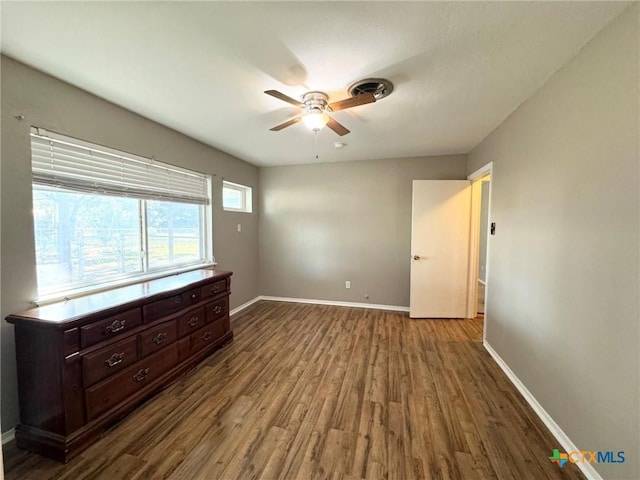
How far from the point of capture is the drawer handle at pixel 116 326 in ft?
6.02

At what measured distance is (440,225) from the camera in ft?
12.8

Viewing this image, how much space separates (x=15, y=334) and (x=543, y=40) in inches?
141

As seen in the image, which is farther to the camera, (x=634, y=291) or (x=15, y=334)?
(x=15, y=334)

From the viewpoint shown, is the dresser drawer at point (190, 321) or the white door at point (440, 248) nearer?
the dresser drawer at point (190, 321)

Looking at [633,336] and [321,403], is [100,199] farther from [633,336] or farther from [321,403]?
[633,336]

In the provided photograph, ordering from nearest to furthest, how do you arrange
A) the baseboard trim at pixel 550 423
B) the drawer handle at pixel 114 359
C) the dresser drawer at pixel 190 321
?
the baseboard trim at pixel 550 423 → the drawer handle at pixel 114 359 → the dresser drawer at pixel 190 321

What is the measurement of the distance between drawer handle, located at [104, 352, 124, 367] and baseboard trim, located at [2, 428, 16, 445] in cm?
64

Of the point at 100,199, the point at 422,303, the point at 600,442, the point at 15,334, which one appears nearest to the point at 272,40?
the point at 100,199

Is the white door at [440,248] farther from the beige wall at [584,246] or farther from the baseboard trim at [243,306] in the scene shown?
the baseboard trim at [243,306]

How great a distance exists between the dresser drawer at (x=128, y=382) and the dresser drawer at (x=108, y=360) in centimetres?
5

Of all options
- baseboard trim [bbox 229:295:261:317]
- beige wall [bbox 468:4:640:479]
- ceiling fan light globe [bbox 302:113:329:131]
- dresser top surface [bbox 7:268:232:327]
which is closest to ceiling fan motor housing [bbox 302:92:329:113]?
ceiling fan light globe [bbox 302:113:329:131]

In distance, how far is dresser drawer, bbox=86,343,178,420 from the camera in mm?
1747

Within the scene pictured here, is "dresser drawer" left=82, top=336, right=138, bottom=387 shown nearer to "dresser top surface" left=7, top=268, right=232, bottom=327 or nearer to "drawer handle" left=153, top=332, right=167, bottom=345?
"drawer handle" left=153, top=332, right=167, bottom=345

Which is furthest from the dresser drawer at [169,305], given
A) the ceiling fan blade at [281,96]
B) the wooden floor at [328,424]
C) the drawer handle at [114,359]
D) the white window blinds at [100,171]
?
the ceiling fan blade at [281,96]
